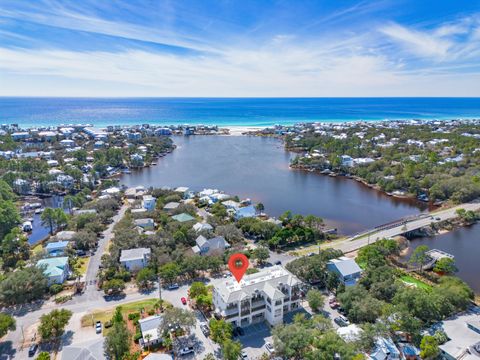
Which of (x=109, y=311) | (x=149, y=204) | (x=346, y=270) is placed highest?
(x=346, y=270)

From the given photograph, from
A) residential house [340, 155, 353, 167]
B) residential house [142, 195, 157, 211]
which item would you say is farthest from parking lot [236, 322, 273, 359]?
residential house [340, 155, 353, 167]

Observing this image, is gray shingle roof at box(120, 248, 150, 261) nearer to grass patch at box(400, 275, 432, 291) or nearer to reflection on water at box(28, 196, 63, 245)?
reflection on water at box(28, 196, 63, 245)

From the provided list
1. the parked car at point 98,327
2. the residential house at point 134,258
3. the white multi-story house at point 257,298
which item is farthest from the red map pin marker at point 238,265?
the parked car at point 98,327

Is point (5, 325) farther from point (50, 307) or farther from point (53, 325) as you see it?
point (50, 307)

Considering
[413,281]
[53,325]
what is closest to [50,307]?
[53,325]

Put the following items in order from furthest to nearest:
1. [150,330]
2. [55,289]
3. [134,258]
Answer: [134,258] < [55,289] < [150,330]

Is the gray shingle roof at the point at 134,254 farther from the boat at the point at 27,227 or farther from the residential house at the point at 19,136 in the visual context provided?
the residential house at the point at 19,136

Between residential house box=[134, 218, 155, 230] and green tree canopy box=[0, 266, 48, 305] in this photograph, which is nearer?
green tree canopy box=[0, 266, 48, 305]
